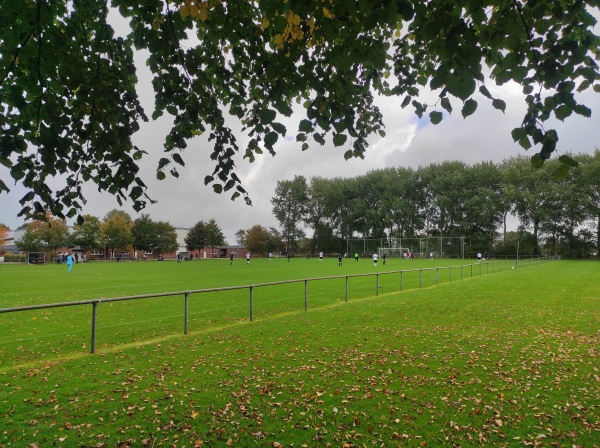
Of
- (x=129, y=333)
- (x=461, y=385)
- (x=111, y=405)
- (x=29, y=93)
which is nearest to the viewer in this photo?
(x=29, y=93)

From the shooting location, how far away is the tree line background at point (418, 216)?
224ft

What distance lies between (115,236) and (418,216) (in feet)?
193

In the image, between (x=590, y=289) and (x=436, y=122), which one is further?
(x=590, y=289)

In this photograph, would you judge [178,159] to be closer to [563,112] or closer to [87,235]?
[563,112]

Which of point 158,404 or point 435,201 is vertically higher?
point 435,201

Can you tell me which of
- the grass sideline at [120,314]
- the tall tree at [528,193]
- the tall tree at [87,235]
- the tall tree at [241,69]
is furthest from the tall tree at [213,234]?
the tall tree at [241,69]

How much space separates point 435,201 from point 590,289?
65933 millimetres

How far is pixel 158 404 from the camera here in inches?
190

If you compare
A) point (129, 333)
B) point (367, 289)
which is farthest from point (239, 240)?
point (129, 333)

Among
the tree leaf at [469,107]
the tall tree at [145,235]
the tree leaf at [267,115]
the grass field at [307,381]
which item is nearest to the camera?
the tree leaf at [469,107]

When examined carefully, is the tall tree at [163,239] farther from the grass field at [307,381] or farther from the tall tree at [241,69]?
the tall tree at [241,69]

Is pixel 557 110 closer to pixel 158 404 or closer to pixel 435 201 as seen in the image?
pixel 158 404

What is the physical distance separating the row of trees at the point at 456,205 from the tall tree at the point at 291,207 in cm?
24

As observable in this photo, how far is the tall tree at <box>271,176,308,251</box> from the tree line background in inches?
9.4
